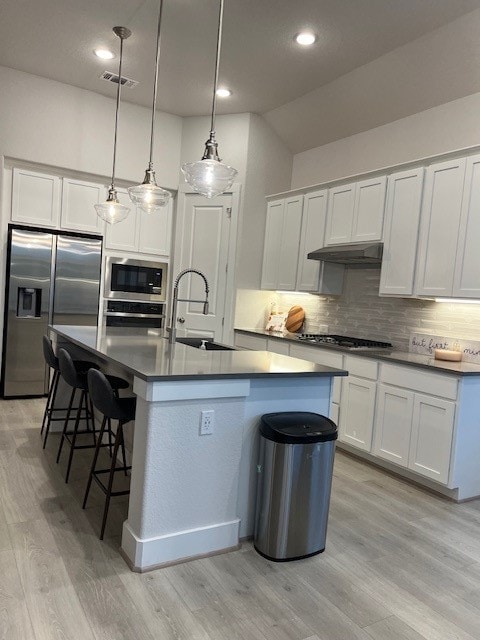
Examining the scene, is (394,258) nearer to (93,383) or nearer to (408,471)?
(408,471)

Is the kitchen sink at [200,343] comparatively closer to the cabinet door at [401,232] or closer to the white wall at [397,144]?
the cabinet door at [401,232]

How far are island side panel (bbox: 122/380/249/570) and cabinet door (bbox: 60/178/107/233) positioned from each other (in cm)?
356

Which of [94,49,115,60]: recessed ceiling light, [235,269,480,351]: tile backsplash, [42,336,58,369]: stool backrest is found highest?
[94,49,115,60]: recessed ceiling light

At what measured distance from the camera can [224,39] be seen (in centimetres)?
383

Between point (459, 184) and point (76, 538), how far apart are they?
11.1 feet

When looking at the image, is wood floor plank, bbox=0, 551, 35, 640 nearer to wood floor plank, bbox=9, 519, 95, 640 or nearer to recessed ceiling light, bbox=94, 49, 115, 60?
wood floor plank, bbox=9, 519, 95, 640

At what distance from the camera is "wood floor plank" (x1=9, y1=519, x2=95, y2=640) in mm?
1768

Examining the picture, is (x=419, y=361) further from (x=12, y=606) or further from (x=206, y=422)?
(x=12, y=606)

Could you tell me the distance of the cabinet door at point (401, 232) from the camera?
381 cm

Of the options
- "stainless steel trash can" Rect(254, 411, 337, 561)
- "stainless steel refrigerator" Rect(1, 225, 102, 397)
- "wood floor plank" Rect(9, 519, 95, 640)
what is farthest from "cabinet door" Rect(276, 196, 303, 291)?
"wood floor plank" Rect(9, 519, 95, 640)

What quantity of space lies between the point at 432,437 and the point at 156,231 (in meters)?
3.87

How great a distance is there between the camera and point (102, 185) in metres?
5.39

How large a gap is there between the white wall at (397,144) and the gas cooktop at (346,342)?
1.69 metres

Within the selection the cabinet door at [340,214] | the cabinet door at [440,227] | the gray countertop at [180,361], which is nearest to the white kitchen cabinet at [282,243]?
the cabinet door at [340,214]
